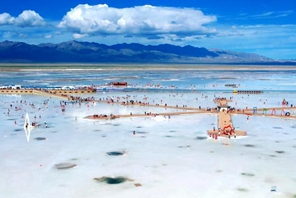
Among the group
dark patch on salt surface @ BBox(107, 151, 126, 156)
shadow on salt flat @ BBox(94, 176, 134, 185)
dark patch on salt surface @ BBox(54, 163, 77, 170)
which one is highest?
dark patch on salt surface @ BBox(107, 151, 126, 156)

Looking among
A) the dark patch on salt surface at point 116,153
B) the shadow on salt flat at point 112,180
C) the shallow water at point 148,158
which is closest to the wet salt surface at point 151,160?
the shallow water at point 148,158

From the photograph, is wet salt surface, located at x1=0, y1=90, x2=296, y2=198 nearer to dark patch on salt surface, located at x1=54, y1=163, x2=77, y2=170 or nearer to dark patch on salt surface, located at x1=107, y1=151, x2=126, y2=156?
dark patch on salt surface, located at x1=54, y1=163, x2=77, y2=170

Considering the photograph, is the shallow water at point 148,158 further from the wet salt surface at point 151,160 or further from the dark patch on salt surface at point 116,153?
the dark patch on salt surface at point 116,153

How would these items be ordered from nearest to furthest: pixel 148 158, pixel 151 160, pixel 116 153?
pixel 151 160 < pixel 148 158 < pixel 116 153

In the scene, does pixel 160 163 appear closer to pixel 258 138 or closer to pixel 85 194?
pixel 85 194

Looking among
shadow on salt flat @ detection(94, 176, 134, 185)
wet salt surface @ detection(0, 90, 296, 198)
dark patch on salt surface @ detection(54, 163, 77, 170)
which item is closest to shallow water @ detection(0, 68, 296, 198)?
wet salt surface @ detection(0, 90, 296, 198)

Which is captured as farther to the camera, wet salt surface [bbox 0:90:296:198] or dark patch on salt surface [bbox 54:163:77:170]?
dark patch on salt surface [bbox 54:163:77:170]

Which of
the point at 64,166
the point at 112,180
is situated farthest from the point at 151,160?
the point at 64,166

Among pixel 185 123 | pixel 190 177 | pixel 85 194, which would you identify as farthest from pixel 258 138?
pixel 85 194

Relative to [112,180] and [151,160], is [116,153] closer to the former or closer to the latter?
[151,160]
